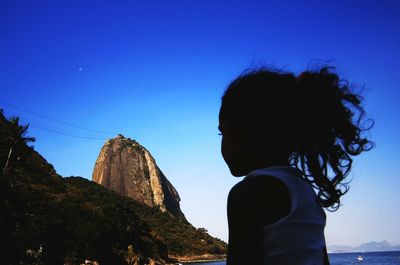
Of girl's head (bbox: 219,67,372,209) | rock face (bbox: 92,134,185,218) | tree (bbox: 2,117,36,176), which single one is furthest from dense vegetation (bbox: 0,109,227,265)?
rock face (bbox: 92,134,185,218)

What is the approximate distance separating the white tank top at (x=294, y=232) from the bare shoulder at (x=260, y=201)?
2 centimetres

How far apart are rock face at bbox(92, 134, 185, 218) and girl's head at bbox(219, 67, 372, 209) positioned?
118m

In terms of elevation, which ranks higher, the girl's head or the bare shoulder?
the girl's head

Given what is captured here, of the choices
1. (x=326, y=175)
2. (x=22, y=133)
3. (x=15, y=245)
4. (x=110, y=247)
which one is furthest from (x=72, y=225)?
(x=326, y=175)

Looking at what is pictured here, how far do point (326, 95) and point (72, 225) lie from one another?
3829cm

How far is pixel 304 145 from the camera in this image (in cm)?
134

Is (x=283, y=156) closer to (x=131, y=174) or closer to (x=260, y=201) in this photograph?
(x=260, y=201)

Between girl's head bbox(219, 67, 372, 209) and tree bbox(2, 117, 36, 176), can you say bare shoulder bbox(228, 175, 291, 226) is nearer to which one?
girl's head bbox(219, 67, 372, 209)

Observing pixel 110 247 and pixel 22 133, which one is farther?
pixel 110 247

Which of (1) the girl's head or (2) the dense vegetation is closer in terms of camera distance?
(1) the girl's head

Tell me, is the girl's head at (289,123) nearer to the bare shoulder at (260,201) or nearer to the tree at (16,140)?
the bare shoulder at (260,201)

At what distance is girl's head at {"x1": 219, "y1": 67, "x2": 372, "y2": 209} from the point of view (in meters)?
1.25

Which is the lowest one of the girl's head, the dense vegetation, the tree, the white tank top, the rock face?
the white tank top

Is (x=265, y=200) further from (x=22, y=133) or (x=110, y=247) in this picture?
(x=110, y=247)
